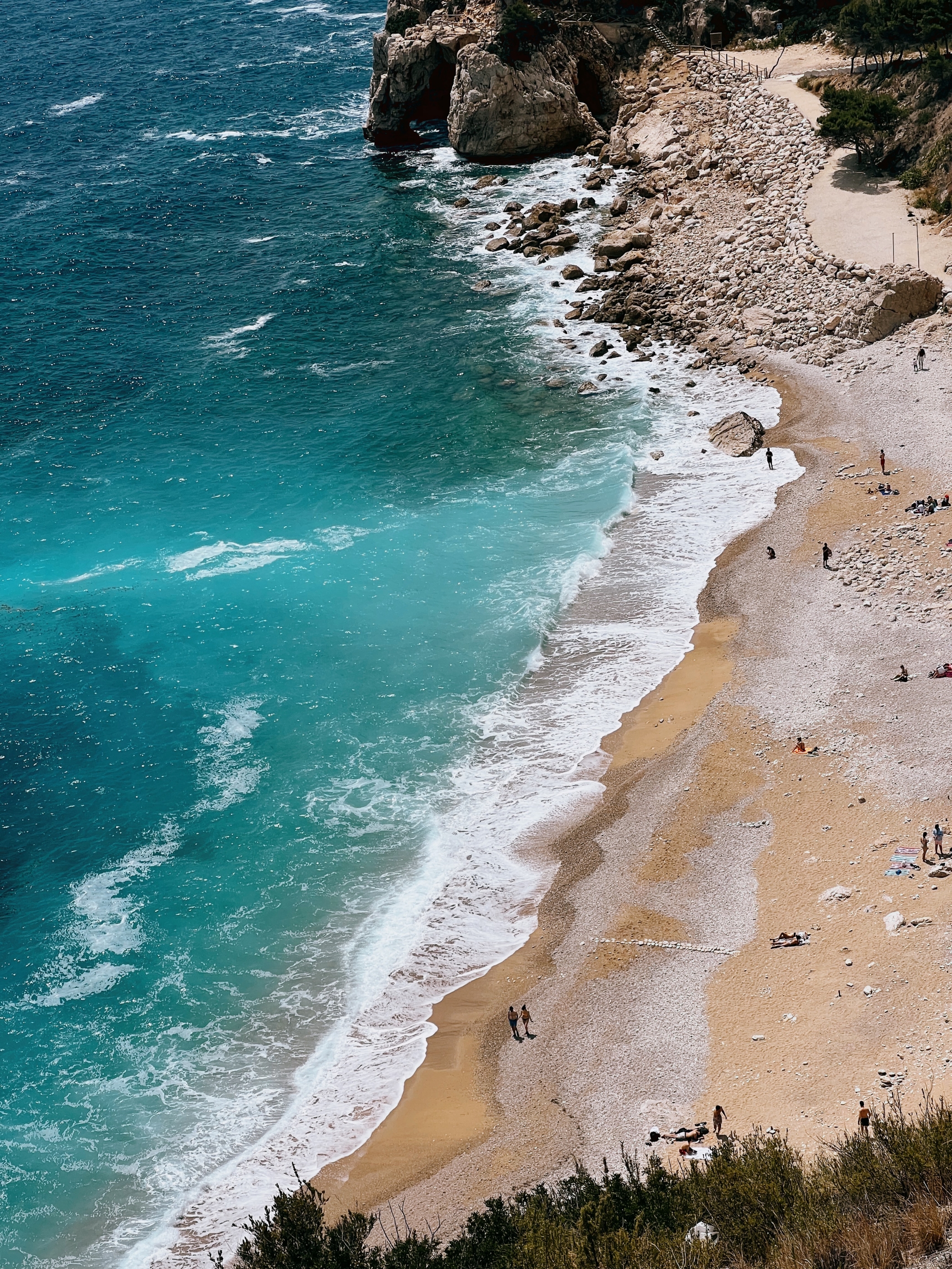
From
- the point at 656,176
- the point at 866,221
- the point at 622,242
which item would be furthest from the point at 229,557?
the point at 656,176

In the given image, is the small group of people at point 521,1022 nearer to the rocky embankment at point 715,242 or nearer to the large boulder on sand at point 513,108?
the rocky embankment at point 715,242

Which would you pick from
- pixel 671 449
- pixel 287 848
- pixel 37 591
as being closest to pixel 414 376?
pixel 671 449

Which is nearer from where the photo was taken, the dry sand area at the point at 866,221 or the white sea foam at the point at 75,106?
the dry sand area at the point at 866,221

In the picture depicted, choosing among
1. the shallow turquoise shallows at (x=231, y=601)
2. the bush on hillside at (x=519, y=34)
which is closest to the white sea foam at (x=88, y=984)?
the shallow turquoise shallows at (x=231, y=601)

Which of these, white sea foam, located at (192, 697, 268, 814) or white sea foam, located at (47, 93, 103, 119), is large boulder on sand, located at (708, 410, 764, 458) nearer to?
white sea foam, located at (192, 697, 268, 814)

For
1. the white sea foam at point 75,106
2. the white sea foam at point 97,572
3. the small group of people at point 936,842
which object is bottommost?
the small group of people at point 936,842

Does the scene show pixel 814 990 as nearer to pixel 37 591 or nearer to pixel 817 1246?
pixel 817 1246

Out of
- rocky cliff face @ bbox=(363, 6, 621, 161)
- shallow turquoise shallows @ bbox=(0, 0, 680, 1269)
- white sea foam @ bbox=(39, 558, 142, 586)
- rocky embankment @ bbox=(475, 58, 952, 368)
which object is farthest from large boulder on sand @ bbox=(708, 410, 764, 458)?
rocky cliff face @ bbox=(363, 6, 621, 161)
